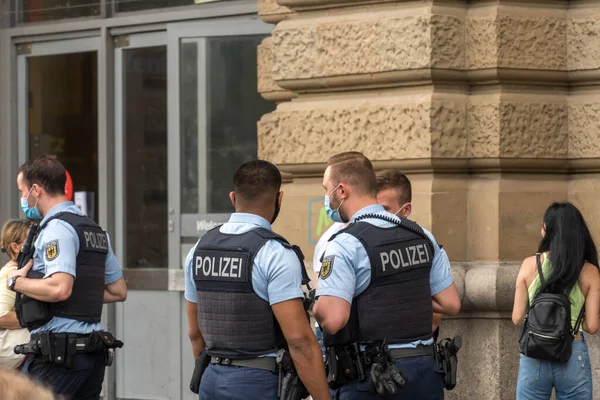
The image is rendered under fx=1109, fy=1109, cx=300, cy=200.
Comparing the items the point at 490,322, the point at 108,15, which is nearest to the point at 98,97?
the point at 108,15

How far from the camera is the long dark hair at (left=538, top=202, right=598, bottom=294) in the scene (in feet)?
16.9

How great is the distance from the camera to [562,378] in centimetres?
518

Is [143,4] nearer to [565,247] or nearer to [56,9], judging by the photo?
[56,9]

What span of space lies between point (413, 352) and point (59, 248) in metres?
1.76

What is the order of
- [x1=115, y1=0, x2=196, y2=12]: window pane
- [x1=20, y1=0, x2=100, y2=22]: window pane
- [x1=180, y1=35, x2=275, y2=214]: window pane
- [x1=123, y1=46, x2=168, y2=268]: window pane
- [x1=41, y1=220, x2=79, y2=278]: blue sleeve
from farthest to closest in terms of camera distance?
[x1=20, y1=0, x2=100, y2=22]: window pane → [x1=123, y1=46, x2=168, y2=268]: window pane → [x1=115, y1=0, x2=196, y2=12]: window pane → [x1=180, y1=35, x2=275, y2=214]: window pane → [x1=41, y1=220, x2=79, y2=278]: blue sleeve

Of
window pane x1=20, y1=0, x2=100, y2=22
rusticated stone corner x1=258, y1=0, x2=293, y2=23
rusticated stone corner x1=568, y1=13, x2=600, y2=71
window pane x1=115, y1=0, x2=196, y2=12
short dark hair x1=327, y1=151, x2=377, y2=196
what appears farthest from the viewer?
window pane x1=20, y1=0, x2=100, y2=22

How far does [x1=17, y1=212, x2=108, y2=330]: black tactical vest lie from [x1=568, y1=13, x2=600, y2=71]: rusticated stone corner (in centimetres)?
273

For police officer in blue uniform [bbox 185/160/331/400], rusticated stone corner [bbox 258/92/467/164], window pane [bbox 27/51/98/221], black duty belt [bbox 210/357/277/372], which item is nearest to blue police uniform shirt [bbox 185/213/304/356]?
police officer in blue uniform [bbox 185/160/331/400]

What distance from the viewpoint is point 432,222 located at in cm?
592

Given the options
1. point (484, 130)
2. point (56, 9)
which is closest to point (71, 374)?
point (484, 130)

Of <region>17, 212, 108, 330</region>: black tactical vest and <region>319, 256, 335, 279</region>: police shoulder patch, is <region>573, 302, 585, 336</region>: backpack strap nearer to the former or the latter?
<region>319, 256, 335, 279</region>: police shoulder patch

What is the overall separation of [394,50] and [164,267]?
3367 millimetres

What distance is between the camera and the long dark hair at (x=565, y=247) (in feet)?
16.9

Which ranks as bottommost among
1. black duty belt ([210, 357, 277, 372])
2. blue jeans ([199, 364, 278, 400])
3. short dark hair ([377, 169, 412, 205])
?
blue jeans ([199, 364, 278, 400])
